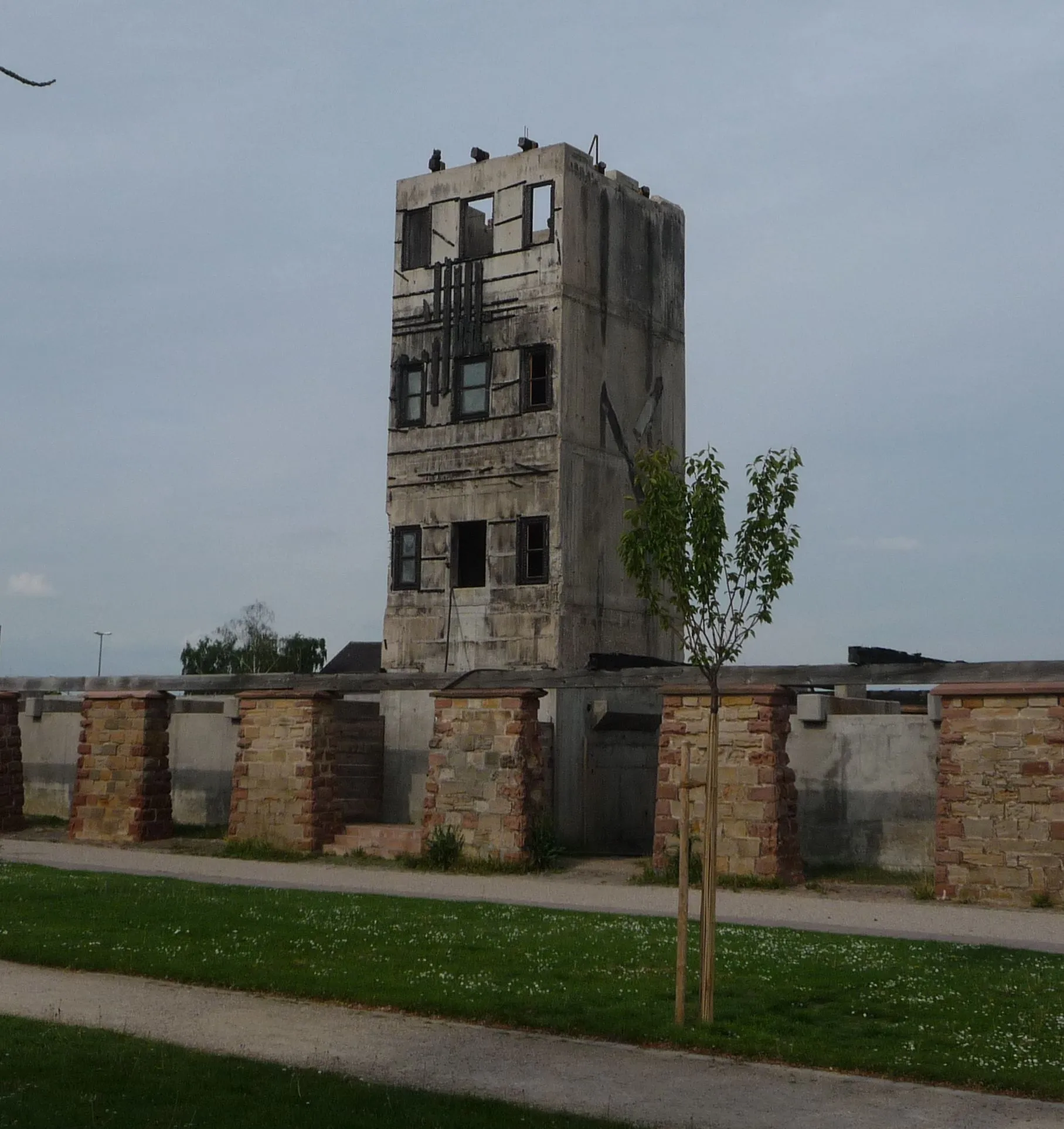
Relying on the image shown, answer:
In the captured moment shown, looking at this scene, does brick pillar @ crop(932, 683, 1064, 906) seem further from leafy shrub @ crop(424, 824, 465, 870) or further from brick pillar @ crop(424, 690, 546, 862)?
leafy shrub @ crop(424, 824, 465, 870)

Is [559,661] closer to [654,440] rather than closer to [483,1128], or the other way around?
[654,440]

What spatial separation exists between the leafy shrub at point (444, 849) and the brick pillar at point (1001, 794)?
7.21m

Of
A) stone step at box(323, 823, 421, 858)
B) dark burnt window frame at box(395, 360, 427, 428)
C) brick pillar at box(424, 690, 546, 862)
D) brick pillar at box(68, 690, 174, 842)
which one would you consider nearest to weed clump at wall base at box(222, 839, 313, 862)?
stone step at box(323, 823, 421, 858)

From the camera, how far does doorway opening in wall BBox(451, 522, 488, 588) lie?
100ft

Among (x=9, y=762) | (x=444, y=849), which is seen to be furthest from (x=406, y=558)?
(x=444, y=849)

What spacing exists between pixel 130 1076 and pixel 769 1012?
4329 millimetres

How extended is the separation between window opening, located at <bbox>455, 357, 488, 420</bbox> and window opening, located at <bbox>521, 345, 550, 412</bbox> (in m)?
0.97

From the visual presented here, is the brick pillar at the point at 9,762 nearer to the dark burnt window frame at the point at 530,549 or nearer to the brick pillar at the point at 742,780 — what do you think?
the dark burnt window frame at the point at 530,549

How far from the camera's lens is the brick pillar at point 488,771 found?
21.2 metres

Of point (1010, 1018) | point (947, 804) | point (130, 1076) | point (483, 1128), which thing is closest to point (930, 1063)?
point (1010, 1018)

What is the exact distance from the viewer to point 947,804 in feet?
57.7

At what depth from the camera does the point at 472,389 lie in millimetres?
A: 30672

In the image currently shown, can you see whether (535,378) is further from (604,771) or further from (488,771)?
(488,771)

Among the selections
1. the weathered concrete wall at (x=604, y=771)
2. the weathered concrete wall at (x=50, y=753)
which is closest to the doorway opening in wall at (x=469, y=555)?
the weathered concrete wall at (x=604, y=771)
